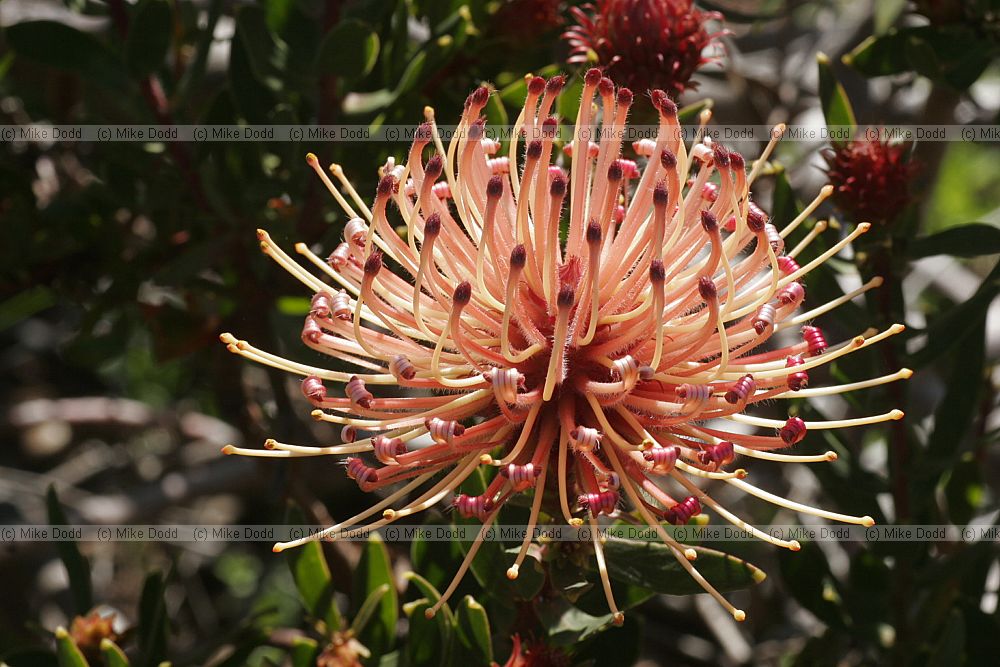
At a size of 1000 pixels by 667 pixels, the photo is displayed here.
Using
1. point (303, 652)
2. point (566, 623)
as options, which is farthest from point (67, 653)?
point (566, 623)

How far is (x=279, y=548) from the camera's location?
1427 millimetres

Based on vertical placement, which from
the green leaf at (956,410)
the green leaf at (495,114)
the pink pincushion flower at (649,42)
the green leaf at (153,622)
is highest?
the pink pincushion flower at (649,42)

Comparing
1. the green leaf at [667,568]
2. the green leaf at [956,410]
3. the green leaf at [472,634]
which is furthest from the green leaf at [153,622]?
the green leaf at [956,410]

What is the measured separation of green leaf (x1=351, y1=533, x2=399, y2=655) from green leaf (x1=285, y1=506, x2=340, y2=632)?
0.05 m

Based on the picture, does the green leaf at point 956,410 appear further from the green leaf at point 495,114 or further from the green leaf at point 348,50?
the green leaf at point 348,50

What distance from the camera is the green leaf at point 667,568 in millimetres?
1487

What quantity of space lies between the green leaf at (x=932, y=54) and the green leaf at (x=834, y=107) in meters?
0.20

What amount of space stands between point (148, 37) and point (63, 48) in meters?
0.21

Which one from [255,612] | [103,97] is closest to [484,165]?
[255,612]

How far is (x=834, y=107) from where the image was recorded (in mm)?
1894

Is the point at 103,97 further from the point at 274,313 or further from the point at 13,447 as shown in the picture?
→ the point at 13,447

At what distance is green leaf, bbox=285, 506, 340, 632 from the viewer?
1.91 m

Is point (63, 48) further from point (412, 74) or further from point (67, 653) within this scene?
point (67, 653)

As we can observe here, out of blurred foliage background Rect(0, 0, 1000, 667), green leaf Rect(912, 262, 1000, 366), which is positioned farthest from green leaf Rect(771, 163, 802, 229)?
green leaf Rect(912, 262, 1000, 366)
